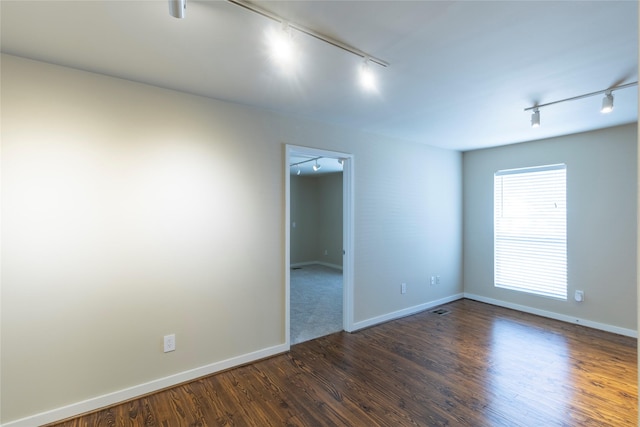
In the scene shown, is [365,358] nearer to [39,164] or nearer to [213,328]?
[213,328]

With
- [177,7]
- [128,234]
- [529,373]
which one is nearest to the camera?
[177,7]

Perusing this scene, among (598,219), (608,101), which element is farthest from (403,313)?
A: (608,101)

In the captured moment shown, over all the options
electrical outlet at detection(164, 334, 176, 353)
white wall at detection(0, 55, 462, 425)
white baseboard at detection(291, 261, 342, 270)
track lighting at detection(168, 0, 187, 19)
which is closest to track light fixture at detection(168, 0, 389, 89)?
track lighting at detection(168, 0, 187, 19)

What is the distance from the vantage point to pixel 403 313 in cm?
417

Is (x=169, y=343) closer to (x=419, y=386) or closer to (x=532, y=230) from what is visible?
(x=419, y=386)

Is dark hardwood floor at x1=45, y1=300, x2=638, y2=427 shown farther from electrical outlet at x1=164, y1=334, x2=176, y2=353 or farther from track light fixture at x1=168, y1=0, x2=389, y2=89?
track light fixture at x1=168, y1=0, x2=389, y2=89

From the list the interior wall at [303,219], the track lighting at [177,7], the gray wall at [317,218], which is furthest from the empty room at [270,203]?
the interior wall at [303,219]

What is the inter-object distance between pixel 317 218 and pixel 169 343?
6257mm

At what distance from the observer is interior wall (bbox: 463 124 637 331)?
3.47 metres

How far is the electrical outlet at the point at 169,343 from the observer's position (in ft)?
8.08

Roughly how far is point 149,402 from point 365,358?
1875mm

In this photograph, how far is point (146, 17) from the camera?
154 centimetres

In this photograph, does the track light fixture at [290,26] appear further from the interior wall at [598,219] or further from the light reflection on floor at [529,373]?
the interior wall at [598,219]

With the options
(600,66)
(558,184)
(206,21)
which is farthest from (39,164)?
(558,184)
